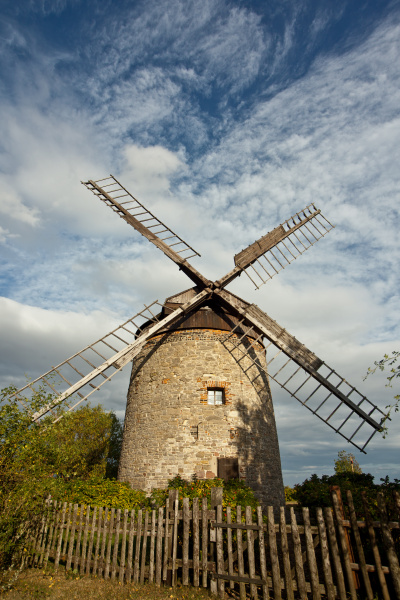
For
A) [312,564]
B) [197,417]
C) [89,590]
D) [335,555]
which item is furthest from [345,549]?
[197,417]

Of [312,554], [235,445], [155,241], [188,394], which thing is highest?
[155,241]

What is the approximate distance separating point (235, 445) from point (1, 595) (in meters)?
7.21

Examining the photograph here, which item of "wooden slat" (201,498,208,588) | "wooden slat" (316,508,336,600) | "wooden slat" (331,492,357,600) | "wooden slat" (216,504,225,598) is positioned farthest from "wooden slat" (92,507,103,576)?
"wooden slat" (331,492,357,600)

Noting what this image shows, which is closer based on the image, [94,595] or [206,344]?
[94,595]

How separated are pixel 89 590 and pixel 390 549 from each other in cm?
478

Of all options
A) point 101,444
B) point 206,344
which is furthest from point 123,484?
point 101,444

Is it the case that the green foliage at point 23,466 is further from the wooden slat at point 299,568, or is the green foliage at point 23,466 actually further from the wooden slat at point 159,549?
the wooden slat at point 299,568

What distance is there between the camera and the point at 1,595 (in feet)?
17.6

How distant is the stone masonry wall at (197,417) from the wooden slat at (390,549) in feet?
23.2

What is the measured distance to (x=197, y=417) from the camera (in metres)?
11.5

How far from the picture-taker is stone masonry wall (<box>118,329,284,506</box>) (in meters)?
11.0

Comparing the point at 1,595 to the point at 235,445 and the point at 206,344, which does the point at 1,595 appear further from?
the point at 206,344

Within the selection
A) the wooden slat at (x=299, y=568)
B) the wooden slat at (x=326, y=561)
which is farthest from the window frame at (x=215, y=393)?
the wooden slat at (x=326, y=561)

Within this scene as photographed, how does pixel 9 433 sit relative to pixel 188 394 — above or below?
below
